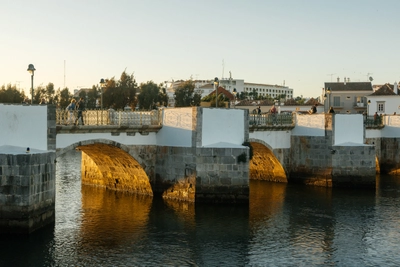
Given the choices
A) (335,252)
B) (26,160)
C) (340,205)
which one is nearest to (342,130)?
(340,205)

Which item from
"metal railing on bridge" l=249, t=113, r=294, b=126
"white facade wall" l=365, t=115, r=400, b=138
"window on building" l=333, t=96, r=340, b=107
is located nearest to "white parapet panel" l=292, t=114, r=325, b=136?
"metal railing on bridge" l=249, t=113, r=294, b=126

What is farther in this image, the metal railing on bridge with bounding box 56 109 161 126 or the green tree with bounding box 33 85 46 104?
the green tree with bounding box 33 85 46 104

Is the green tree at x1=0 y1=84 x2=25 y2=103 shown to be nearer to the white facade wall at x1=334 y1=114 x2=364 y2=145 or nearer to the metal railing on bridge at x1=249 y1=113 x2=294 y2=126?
the metal railing on bridge at x1=249 y1=113 x2=294 y2=126

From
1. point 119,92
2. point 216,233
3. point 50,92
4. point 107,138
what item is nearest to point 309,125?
point 107,138

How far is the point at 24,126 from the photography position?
19312 millimetres

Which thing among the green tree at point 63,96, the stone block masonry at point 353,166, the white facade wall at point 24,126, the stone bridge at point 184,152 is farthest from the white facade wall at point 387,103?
the white facade wall at point 24,126

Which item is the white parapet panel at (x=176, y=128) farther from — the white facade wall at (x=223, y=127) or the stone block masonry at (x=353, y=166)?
the stone block masonry at (x=353, y=166)

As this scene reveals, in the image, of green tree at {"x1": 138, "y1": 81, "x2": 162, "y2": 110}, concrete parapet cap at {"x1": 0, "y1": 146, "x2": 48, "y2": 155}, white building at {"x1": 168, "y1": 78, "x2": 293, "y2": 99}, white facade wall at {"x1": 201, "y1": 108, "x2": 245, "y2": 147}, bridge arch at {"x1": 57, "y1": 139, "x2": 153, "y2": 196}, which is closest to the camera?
concrete parapet cap at {"x1": 0, "y1": 146, "x2": 48, "y2": 155}

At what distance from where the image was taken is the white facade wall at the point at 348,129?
3097 cm

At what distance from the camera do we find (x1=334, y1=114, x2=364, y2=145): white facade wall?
31.0 metres

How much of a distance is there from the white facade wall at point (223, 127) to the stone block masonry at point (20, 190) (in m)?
8.51

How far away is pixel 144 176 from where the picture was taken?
26.4m

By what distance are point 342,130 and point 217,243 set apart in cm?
1526

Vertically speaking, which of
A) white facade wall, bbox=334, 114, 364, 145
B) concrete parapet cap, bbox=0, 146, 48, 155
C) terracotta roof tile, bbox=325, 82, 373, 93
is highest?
terracotta roof tile, bbox=325, 82, 373, 93
